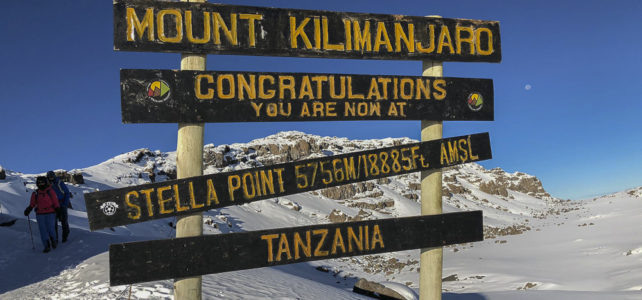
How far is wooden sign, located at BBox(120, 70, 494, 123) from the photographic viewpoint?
3766mm

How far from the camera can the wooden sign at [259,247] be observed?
3691mm

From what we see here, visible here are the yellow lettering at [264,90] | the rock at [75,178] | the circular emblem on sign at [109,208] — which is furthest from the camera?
the rock at [75,178]

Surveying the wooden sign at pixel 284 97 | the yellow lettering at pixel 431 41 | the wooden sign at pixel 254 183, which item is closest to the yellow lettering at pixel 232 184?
the wooden sign at pixel 254 183

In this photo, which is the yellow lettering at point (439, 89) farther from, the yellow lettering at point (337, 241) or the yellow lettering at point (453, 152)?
the yellow lettering at point (337, 241)

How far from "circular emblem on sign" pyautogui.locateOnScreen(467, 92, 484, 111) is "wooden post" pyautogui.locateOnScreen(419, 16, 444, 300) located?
0.41 meters

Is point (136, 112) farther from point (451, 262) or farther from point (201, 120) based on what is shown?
point (451, 262)

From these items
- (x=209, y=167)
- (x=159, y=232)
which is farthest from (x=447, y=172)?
(x=159, y=232)

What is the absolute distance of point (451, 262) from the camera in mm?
24578

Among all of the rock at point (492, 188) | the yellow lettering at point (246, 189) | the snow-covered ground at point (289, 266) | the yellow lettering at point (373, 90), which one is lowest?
the rock at point (492, 188)

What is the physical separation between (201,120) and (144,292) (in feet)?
13.8

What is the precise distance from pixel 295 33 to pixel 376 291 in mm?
8538

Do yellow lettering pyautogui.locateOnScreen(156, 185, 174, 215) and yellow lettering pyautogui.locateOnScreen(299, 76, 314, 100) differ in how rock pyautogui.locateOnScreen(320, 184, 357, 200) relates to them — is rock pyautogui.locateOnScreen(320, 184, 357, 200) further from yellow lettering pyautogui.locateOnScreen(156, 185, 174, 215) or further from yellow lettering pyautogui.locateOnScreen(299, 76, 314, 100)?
yellow lettering pyautogui.locateOnScreen(156, 185, 174, 215)

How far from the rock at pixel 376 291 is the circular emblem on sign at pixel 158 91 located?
8661 mm

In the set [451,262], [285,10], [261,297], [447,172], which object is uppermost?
[285,10]
